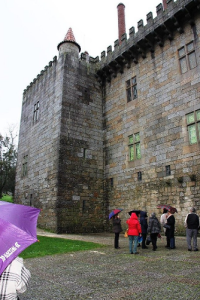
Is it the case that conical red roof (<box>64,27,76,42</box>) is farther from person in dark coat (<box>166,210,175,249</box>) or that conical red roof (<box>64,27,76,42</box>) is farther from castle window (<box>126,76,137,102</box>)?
person in dark coat (<box>166,210,175,249</box>)

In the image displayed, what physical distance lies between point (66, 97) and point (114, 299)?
14183 mm

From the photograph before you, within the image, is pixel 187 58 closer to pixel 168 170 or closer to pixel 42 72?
pixel 168 170

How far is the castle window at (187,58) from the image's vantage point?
42.0 ft

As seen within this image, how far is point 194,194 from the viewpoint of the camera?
1145 cm

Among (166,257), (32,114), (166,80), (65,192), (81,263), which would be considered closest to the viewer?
(81,263)

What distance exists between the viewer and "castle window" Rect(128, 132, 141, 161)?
14.8 metres

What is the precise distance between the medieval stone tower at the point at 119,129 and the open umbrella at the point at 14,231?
10137 millimetres

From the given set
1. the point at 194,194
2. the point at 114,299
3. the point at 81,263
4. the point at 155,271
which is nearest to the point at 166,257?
the point at 155,271

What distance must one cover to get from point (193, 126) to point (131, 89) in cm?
544

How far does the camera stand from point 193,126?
12.2 m

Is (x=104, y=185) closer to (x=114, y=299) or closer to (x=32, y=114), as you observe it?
(x=32, y=114)

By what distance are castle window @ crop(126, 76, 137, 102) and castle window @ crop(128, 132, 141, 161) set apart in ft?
8.49

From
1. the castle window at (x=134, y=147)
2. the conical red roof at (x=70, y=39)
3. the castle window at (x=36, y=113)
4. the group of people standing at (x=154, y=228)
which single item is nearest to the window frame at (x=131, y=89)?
the castle window at (x=134, y=147)

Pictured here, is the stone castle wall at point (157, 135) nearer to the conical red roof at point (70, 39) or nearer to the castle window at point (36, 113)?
the conical red roof at point (70, 39)
